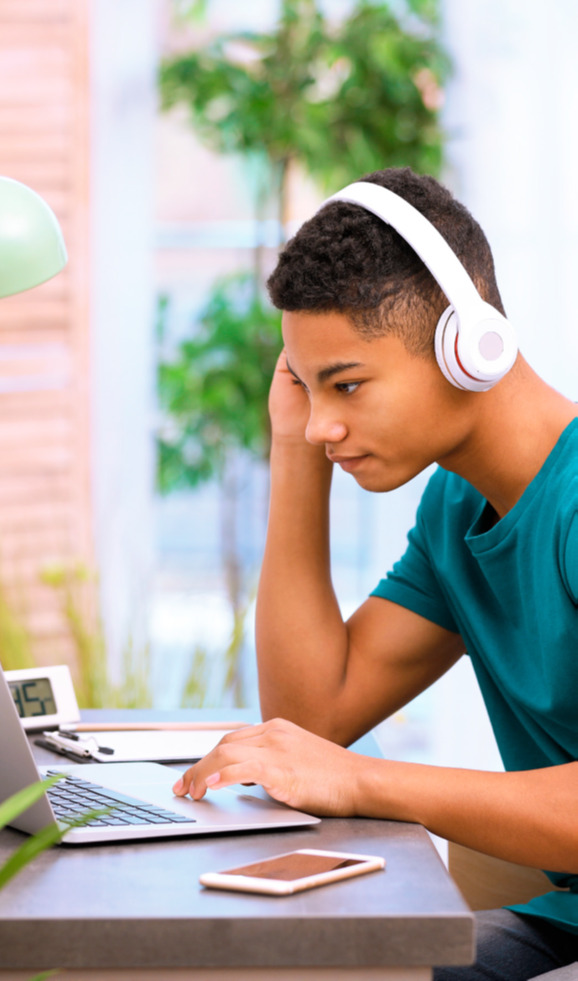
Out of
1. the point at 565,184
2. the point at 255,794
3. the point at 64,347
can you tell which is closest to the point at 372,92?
the point at 565,184

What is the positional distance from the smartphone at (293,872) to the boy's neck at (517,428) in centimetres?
49

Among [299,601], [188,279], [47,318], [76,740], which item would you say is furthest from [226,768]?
[188,279]

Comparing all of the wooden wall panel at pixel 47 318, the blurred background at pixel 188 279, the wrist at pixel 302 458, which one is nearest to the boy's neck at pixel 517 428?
the wrist at pixel 302 458

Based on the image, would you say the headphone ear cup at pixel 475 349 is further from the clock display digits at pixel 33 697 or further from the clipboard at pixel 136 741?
the clock display digits at pixel 33 697

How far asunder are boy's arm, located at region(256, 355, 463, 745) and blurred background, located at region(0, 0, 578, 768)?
1.14 metres

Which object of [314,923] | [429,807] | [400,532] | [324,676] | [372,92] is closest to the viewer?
[314,923]

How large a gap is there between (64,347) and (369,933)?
7.83 ft

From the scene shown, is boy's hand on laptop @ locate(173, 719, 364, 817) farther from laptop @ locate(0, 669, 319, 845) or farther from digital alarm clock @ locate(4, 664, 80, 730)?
digital alarm clock @ locate(4, 664, 80, 730)

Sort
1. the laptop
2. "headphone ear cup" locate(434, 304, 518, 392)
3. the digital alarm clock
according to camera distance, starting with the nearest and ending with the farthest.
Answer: the laptop < "headphone ear cup" locate(434, 304, 518, 392) < the digital alarm clock

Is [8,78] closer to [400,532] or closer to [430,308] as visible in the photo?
[400,532]

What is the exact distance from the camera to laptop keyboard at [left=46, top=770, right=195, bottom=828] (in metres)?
0.85

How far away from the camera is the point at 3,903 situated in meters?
0.69

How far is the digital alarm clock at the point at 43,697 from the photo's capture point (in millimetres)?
1262

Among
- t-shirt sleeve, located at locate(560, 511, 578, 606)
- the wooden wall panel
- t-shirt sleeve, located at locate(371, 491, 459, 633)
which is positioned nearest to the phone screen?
t-shirt sleeve, located at locate(560, 511, 578, 606)
